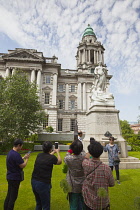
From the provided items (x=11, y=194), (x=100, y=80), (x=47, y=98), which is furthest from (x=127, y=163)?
(x=47, y=98)

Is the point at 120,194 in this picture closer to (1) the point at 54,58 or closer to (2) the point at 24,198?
(2) the point at 24,198

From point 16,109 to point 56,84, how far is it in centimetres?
1975

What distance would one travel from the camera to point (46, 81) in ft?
115

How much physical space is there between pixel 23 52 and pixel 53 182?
1323 inches

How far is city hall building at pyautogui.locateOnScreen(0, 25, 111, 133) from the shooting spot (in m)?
32.9

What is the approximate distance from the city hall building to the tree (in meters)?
14.5

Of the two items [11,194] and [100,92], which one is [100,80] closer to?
[100,92]

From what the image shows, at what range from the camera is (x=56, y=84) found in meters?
34.8

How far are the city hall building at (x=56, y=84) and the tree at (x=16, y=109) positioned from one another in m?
14.5

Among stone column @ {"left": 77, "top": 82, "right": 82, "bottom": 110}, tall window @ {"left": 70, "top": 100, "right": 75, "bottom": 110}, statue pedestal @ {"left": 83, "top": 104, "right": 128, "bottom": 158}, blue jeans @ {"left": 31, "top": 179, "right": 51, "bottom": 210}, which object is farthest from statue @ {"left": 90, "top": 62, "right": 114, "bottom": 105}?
tall window @ {"left": 70, "top": 100, "right": 75, "bottom": 110}

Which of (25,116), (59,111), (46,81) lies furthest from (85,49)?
(25,116)

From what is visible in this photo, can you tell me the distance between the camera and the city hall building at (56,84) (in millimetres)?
32938

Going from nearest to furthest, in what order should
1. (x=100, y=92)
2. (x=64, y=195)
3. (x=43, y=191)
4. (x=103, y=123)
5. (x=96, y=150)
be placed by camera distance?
1. (x=96, y=150)
2. (x=43, y=191)
3. (x=64, y=195)
4. (x=103, y=123)
5. (x=100, y=92)

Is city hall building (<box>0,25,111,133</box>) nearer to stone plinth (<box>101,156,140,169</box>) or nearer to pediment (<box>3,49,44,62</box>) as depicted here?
pediment (<box>3,49,44,62</box>)
